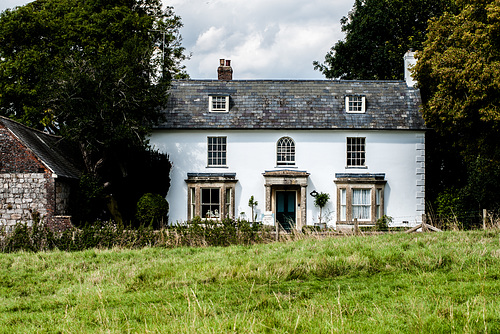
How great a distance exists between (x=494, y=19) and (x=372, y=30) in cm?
1596

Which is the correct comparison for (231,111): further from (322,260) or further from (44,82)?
(322,260)

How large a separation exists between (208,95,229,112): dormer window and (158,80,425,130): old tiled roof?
0.27 metres

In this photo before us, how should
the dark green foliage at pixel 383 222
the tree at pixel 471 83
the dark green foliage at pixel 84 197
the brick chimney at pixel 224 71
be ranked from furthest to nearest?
the brick chimney at pixel 224 71, the dark green foliage at pixel 383 222, the dark green foliage at pixel 84 197, the tree at pixel 471 83

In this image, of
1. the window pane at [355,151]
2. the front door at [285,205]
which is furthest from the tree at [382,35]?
the front door at [285,205]

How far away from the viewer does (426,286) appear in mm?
9430

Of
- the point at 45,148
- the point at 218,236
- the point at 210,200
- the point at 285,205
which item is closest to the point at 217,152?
the point at 210,200

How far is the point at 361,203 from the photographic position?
26.3 m

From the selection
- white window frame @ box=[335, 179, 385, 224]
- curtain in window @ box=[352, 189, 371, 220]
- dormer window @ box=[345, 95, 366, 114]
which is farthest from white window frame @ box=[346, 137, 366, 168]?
dormer window @ box=[345, 95, 366, 114]

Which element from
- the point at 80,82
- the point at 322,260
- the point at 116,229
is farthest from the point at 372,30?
the point at 322,260

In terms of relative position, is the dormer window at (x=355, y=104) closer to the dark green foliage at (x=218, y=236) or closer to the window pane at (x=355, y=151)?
the window pane at (x=355, y=151)

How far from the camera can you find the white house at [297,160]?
85.9ft

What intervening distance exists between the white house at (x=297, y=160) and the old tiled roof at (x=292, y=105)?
6cm

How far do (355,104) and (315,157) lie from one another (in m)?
3.80

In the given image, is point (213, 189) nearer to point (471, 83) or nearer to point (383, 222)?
point (383, 222)
